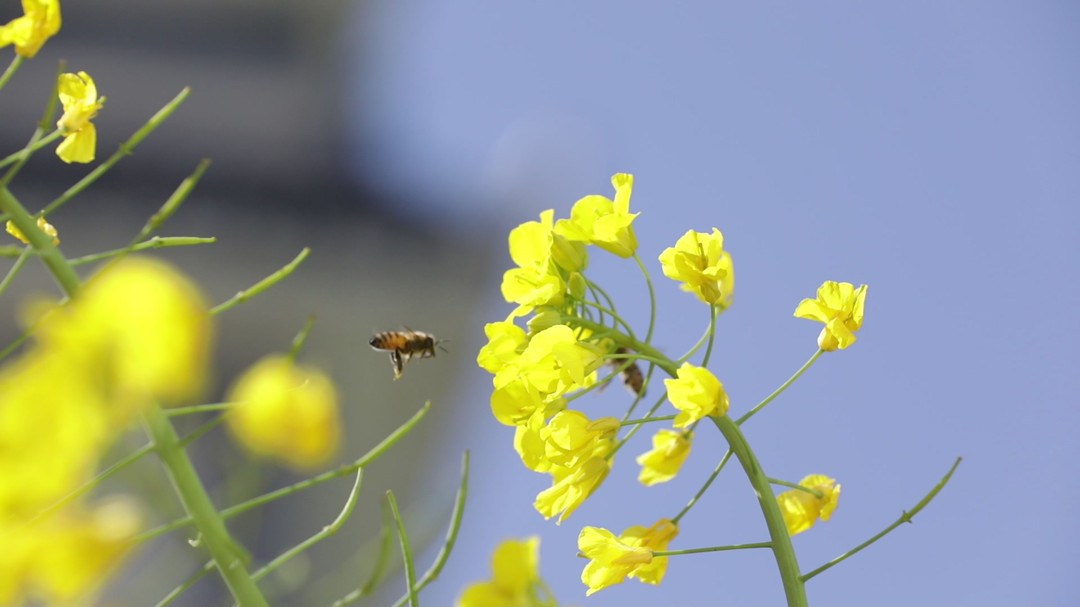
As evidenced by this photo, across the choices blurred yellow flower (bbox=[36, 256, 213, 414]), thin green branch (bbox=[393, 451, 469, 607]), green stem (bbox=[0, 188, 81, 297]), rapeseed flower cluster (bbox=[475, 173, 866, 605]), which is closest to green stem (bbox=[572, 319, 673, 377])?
rapeseed flower cluster (bbox=[475, 173, 866, 605])

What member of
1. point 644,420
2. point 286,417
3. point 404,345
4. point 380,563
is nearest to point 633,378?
point 404,345

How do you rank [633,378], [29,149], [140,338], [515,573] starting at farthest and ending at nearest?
1. [633,378]
2. [29,149]
3. [515,573]
4. [140,338]

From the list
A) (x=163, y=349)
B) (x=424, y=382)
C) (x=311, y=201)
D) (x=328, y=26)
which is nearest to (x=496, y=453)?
(x=424, y=382)

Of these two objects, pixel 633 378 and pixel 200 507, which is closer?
pixel 200 507

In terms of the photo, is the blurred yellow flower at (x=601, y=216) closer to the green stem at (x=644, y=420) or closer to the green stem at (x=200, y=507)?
the green stem at (x=644, y=420)

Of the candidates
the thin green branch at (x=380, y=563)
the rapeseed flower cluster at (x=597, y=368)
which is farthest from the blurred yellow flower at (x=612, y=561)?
the thin green branch at (x=380, y=563)

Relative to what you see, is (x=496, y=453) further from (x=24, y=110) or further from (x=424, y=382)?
(x=24, y=110)

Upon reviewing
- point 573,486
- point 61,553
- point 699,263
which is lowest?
point 61,553

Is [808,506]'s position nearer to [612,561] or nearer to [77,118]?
[612,561]
